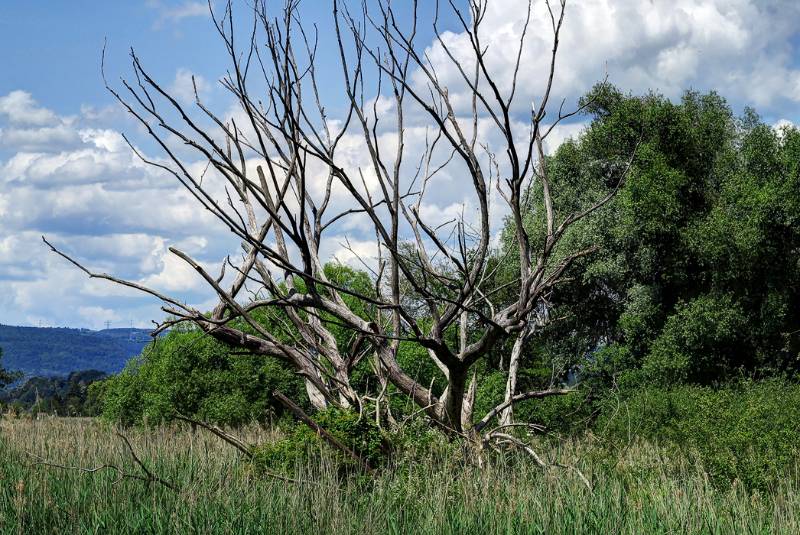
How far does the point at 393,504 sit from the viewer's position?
7.55 m

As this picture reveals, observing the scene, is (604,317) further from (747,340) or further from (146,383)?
(146,383)

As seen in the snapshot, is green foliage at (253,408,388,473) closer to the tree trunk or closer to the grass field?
the grass field

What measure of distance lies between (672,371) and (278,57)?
14.7 meters

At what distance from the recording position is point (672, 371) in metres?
20.6

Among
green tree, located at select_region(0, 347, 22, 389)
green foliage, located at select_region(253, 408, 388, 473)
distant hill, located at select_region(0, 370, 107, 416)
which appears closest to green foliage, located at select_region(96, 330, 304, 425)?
distant hill, located at select_region(0, 370, 107, 416)

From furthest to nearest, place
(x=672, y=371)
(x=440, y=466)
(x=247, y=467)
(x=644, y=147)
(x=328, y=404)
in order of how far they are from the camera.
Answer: (x=644, y=147), (x=672, y=371), (x=328, y=404), (x=247, y=467), (x=440, y=466)

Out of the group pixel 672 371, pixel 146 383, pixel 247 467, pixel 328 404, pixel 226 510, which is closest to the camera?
pixel 226 510

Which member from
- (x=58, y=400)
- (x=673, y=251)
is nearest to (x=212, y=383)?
(x=673, y=251)

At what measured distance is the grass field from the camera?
673cm

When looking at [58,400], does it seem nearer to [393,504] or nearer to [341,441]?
[341,441]

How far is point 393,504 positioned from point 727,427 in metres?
6.80

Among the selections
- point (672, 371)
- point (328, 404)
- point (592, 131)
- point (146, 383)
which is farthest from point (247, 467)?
point (592, 131)

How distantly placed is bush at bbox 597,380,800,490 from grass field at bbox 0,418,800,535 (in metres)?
1.54

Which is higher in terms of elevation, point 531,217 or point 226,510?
point 531,217
